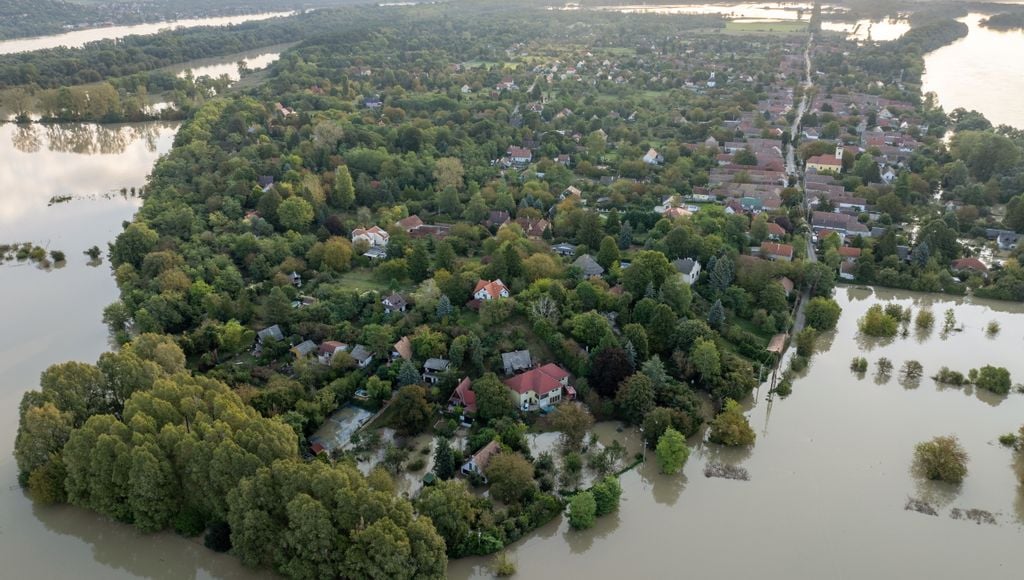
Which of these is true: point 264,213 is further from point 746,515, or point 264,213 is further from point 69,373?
point 746,515

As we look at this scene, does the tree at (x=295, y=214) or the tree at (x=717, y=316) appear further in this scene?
the tree at (x=295, y=214)

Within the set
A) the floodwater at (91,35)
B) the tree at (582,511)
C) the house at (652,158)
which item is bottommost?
the tree at (582,511)

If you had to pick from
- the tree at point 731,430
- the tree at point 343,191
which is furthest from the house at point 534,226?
the tree at point 731,430

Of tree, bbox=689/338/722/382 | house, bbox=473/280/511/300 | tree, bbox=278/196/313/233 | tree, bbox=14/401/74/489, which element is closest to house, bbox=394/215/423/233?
tree, bbox=278/196/313/233

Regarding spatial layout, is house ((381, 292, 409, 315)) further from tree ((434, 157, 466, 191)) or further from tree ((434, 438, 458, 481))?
tree ((434, 157, 466, 191))

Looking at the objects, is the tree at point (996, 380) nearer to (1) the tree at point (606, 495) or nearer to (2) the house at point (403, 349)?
(1) the tree at point (606, 495)

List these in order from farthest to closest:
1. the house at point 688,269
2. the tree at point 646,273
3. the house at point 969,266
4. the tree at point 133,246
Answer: the tree at point 133,246 → the house at point 969,266 → the house at point 688,269 → the tree at point 646,273

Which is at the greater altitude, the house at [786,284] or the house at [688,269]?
the house at [688,269]

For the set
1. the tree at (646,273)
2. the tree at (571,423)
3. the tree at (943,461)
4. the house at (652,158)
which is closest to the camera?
the tree at (943,461)
